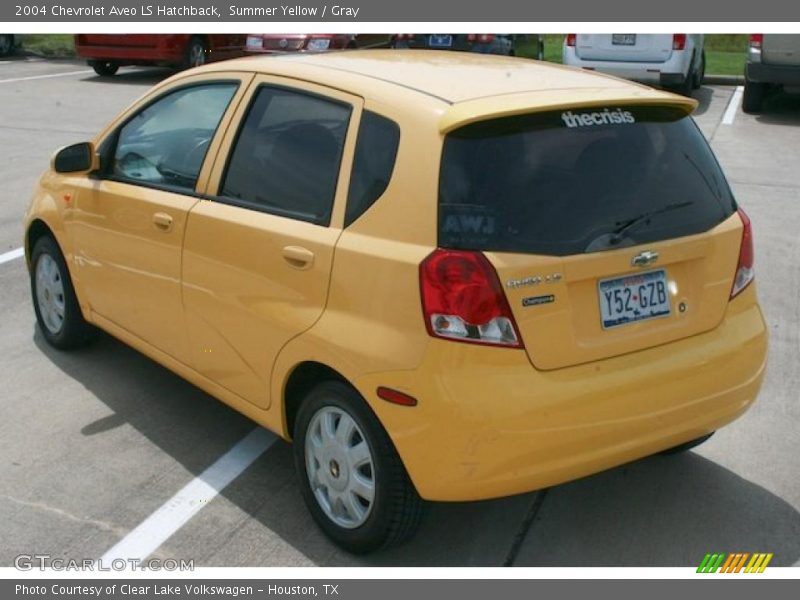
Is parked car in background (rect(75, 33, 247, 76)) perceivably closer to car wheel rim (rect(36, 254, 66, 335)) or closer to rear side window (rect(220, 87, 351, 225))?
car wheel rim (rect(36, 254, 66, 335))

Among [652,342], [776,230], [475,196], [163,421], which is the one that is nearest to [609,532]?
[652,342]

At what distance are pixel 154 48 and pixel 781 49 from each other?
9923 millimetres

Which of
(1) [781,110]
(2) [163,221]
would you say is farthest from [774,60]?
(2) [163,221]

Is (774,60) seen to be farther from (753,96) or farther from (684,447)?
(684,447)

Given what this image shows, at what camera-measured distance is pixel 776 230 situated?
8.44 meters

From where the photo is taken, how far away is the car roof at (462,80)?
3.67 metres

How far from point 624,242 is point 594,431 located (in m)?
0.65

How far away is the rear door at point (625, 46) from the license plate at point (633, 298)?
11660mm

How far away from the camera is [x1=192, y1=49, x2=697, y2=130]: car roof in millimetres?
3672

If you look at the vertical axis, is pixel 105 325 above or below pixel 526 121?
below

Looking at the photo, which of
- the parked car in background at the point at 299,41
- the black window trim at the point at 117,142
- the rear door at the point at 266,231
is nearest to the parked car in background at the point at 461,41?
the parked car in background at the point at 299,41

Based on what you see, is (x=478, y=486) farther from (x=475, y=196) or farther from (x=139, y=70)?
(x=139, y=70)

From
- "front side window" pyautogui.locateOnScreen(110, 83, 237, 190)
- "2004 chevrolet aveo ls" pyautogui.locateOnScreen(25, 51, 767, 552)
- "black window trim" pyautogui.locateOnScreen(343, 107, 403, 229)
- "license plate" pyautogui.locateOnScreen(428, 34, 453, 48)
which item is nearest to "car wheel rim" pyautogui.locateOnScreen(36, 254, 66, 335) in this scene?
"front side window" pyautogui.locateOnScreen(110, 83, 237, 190)

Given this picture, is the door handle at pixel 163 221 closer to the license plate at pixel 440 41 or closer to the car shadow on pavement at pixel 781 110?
the car shadow on pavement at pixel 781 110
